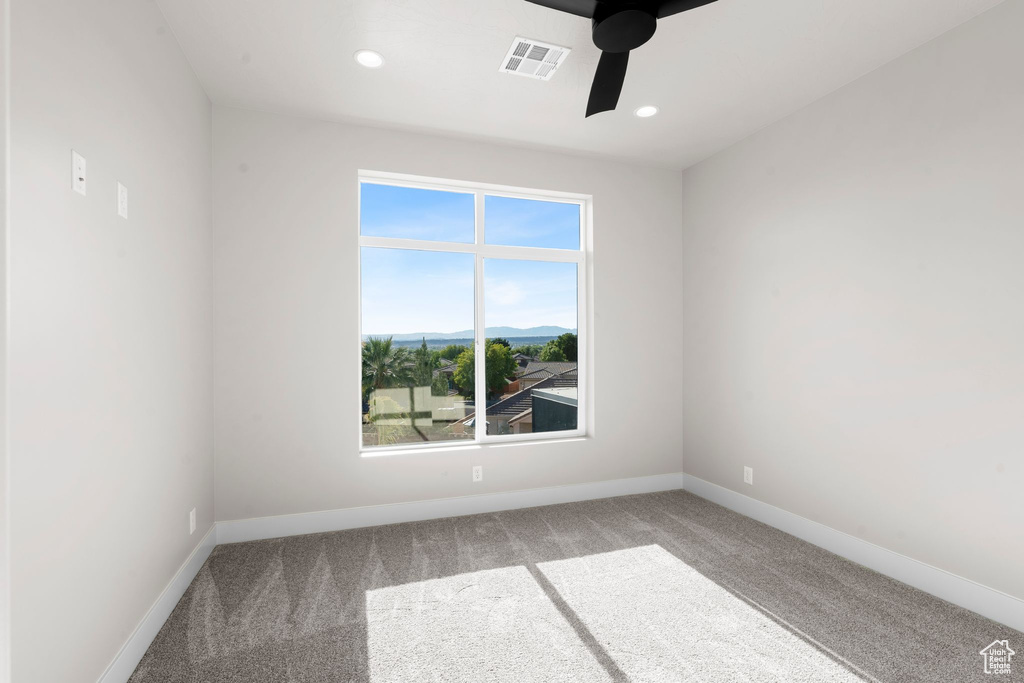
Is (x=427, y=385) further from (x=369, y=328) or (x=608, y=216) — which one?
(x=608, y=216)

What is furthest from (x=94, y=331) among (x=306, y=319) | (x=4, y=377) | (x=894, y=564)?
(x=894, y=564)

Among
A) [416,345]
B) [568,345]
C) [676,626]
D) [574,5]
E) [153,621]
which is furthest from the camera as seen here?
[568,345]

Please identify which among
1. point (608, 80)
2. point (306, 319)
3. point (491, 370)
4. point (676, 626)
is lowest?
point (676, 626)

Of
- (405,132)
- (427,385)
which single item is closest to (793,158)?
(405,132)

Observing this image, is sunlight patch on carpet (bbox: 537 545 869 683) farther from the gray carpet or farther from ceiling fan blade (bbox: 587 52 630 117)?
ceiling fan blade (bbox: 587 52 630 117)

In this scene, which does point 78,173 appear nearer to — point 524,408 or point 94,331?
point 94,331

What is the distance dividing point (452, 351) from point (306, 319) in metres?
1.07

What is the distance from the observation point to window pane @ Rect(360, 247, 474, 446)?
3533 millimetres

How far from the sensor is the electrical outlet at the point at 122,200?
181cm

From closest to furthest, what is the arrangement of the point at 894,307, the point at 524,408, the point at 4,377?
the point at 4,377, the point at 894,307, the point at 524,408

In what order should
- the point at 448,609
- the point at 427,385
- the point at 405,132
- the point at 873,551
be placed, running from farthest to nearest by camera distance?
the point at 427,385 < the point at 405,132 < the point at 873,551 < the point at 448,609

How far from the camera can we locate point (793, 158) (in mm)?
3186

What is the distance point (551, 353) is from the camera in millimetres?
4047

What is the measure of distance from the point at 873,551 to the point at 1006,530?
0.66m
